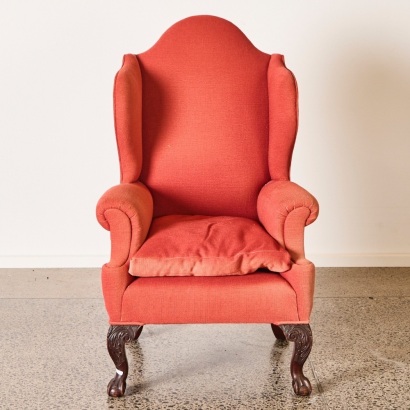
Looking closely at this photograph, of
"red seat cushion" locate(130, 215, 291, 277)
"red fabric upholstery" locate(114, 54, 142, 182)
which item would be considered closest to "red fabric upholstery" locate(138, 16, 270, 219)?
"red fabric upholstery" locate(114, 54, 142, 182)

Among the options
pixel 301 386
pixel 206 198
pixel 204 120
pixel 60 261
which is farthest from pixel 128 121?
pixel 60 261

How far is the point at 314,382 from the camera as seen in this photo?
1.94m

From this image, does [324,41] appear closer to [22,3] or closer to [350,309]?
[350,309]

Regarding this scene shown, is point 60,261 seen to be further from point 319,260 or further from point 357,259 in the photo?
point 357,259

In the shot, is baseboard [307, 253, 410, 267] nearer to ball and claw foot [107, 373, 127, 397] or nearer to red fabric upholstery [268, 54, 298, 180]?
red fabric upholstery [268, 54, 298, 180]

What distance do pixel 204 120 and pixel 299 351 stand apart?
106cm

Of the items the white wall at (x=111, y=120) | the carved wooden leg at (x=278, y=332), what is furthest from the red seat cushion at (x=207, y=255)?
the white wall at (x=111, y=120)

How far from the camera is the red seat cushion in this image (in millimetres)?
1780

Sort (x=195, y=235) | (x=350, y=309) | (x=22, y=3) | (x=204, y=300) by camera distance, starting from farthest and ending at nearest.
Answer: (x=22, y=3)
(x=350, y=309)
(x=195, y=235)
(x=204, y=300)

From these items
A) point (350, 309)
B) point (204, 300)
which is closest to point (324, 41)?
point (350, 309)

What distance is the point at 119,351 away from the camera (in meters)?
1.84

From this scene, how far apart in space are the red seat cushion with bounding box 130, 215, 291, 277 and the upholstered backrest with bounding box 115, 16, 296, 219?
430mm

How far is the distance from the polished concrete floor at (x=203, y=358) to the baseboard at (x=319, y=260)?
1.18ft

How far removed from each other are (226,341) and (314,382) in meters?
0.45
